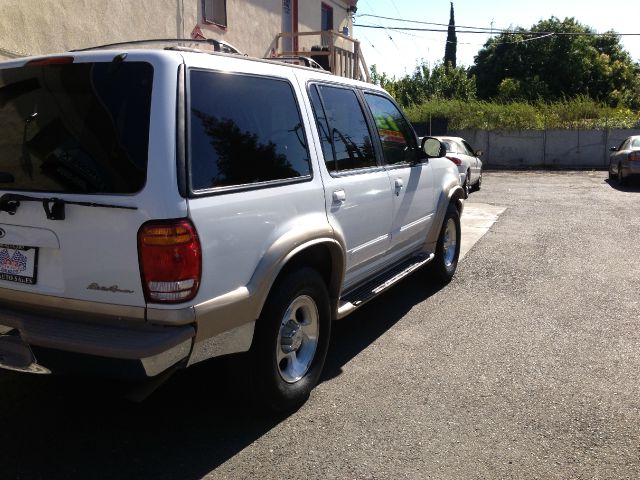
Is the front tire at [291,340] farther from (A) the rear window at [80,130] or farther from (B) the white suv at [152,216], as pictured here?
(A) the rear window at [80,130]

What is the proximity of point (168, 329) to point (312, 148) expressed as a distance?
1569 millimetres

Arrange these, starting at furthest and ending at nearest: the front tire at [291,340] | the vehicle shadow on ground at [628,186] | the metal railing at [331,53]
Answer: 1. the vehicle shadow on ground at [628,186]
2. the metal railing at [331,53]
3. the front tire at [291,340]

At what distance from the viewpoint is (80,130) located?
2828mm

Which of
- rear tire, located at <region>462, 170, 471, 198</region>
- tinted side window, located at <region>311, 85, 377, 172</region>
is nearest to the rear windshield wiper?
tinted side window, located at <region>311, 85, 377, 172</region>

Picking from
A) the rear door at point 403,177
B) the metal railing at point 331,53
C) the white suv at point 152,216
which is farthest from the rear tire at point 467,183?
the white suv at point 152,216

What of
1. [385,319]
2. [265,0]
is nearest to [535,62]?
[265,0]

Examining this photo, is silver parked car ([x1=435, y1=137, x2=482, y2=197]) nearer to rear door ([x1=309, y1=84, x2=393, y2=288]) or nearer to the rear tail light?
rear door ([x1=309, y1=84, x2=393, y2=288])

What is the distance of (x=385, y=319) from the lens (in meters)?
5.39

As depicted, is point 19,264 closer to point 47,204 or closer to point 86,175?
point 47,204

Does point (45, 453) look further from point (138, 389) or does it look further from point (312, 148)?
point (312, 148)

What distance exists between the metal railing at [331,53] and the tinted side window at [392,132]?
24.4ft

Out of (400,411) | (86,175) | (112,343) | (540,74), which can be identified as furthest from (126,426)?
(540,74)

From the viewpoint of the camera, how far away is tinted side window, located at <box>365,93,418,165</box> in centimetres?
492

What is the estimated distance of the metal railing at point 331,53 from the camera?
13.1 m
